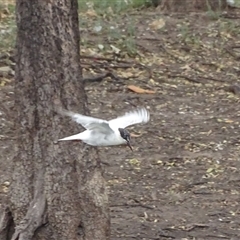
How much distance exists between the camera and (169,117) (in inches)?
335

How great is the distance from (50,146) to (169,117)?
→ 145 inches

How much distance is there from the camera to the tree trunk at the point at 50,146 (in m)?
4.83

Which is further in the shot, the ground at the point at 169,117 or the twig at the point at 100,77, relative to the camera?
the twig at the point at 100,77

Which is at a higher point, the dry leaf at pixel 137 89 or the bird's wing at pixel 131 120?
the dry leaf at pixel 137 89

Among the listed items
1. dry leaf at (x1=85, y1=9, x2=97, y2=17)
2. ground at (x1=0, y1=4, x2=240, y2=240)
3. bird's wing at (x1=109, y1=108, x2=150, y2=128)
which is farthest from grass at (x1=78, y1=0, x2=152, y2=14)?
bird's wing at (x1=109, y1=108, x2=150, y2=128)

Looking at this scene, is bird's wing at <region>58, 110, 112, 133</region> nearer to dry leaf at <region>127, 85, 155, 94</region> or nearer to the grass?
dry leaf at <region>127, 85, 155, 94</region>

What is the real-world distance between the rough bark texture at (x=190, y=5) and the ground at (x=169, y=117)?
0.69 feet

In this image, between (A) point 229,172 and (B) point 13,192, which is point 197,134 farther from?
(B) point 13,192

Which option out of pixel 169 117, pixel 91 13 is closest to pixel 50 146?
pixel 169 117

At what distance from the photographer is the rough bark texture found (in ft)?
40.1

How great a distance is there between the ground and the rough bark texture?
0.21 m

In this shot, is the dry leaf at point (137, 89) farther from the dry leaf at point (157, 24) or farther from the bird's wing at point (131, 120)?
the bird's wing at point (131, 120)

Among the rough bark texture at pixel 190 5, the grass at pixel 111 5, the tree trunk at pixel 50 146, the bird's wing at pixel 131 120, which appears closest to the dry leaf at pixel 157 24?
the rough bark texture at pixel 190 5

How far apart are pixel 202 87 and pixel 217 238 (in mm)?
4002
